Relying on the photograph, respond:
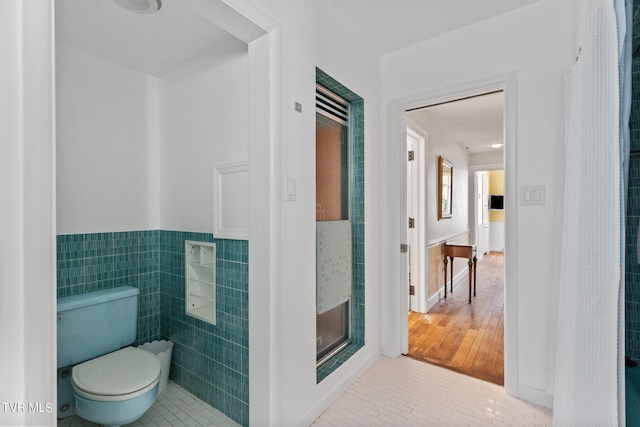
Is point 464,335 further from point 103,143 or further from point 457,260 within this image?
point 103,143

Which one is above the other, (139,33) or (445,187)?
(139,33)

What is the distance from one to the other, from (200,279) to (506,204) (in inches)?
79.9

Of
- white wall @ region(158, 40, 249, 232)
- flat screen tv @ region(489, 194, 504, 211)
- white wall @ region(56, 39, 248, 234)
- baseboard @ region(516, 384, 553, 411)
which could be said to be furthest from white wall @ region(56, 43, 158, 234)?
flat screen tv @ region(489, 194, 504, 211)

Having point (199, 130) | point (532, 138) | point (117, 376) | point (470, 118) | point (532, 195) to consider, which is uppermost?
point (470, 118)

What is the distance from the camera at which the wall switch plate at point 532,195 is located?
179cm

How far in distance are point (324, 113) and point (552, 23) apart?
4.64 ft

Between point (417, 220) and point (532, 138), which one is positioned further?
point (417, 220)

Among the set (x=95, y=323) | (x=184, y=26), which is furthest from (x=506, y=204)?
(x=95, y=323)

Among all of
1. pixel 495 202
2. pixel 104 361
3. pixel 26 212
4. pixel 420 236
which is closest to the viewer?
pixel 26 212

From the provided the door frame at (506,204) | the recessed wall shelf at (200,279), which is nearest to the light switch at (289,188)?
the recessed wall shelf at (200,279)

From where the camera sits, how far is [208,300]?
1964 millimetres

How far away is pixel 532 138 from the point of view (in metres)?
1.83

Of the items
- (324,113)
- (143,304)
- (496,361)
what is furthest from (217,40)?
(496,361)

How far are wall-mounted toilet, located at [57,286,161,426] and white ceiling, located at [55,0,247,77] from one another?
1553 millimetres
